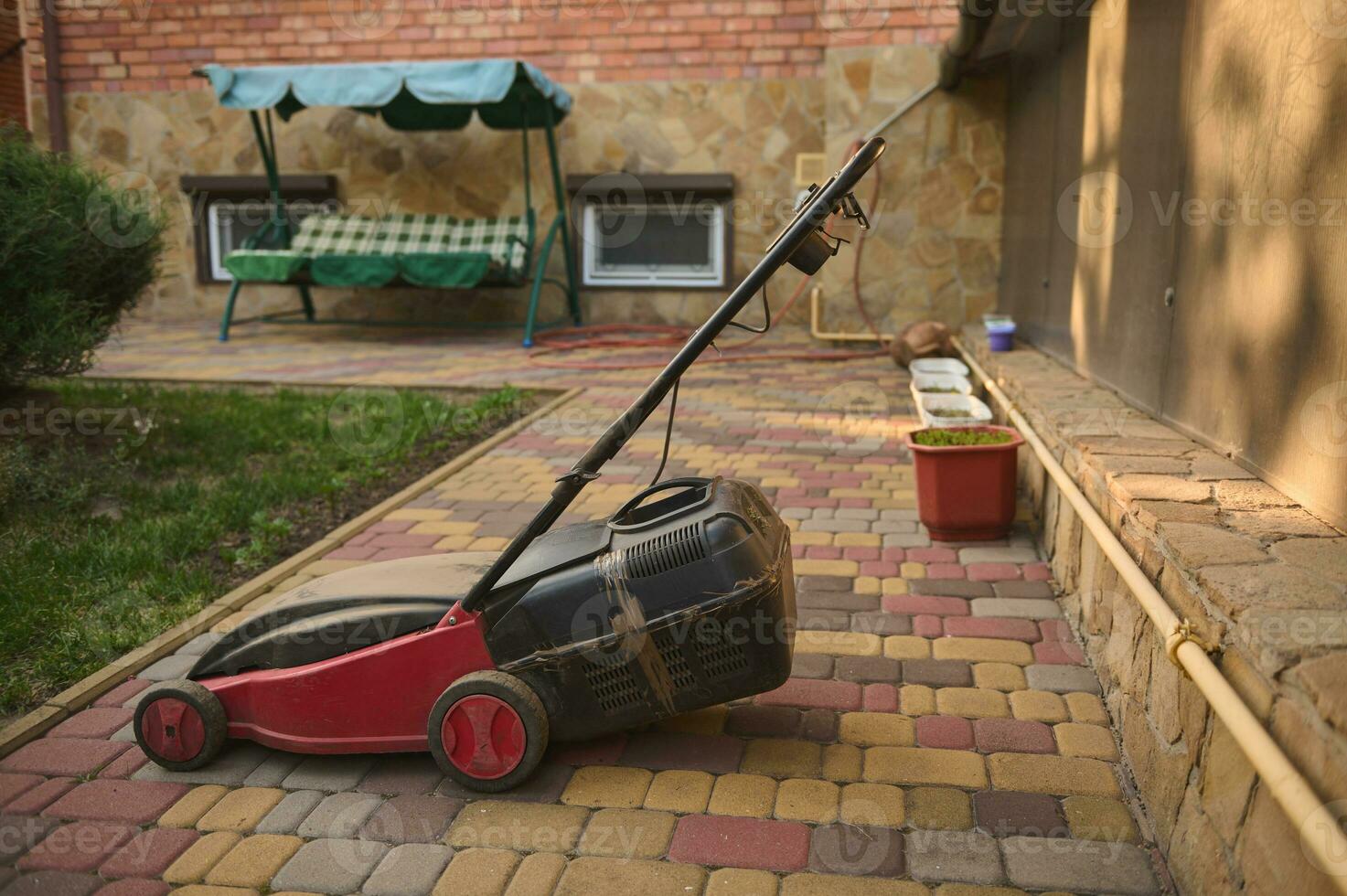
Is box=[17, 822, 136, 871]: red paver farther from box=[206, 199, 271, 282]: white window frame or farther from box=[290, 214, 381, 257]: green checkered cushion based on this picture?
box=[206, 199, 271, 282]: white window frame

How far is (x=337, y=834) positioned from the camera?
228 cm

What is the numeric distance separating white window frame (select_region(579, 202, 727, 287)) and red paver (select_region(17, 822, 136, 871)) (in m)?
8.80

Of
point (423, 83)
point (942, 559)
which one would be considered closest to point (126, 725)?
point (942, 559)

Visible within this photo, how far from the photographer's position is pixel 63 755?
2.61 meters

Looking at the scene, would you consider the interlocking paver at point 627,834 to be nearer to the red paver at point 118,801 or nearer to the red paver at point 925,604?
the red paver at point 118,801

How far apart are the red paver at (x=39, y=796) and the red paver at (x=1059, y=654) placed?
97.5 inches

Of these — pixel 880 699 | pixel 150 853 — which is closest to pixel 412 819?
pixel 150 853

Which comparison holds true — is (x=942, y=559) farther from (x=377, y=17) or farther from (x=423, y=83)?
(x=377, y=17)

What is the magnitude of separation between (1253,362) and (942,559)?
54.1 inches

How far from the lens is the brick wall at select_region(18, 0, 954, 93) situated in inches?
398

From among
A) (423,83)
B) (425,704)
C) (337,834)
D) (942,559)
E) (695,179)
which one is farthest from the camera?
(695,179)

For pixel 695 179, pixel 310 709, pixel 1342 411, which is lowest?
pixel 310 709

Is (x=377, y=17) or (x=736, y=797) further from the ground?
(x=377, y=17)

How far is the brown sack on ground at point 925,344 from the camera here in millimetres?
7617
